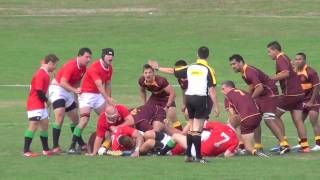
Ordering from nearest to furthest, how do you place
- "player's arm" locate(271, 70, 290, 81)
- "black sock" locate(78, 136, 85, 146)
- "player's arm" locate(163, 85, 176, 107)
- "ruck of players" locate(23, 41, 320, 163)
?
"ruck of players" locate(23, 41, 320, 163) → "player's arm" locate(271, 70, 290, 81) → "black sock" locate(78, 136, 85, 146) → "player's arm" locate(163, 85, 176, 107)

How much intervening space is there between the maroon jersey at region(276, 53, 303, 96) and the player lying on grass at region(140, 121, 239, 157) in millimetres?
1665

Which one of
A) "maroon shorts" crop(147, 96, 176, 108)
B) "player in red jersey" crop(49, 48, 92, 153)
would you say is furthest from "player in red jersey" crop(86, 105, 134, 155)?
"maroon shorts" crop(147, 96, 176, 108)

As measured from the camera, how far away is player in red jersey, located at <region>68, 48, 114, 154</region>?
61.6 feet

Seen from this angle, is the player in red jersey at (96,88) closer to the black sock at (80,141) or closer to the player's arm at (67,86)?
the black sock at (80,141)

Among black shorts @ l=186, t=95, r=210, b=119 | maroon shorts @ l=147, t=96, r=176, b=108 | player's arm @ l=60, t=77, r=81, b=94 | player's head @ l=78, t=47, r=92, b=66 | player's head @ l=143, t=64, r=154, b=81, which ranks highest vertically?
player's head @ l=78, t=47, r=92, b=66

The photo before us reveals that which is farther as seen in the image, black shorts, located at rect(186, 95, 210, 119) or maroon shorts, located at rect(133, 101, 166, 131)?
maroon shorts, located at rect(133, 101, 166, 131)


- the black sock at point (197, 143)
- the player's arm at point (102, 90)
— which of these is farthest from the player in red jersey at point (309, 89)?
the player's arm at point (102, 90)

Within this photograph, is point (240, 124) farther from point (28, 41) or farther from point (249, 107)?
point (28, 41)

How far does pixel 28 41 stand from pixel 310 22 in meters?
14.1

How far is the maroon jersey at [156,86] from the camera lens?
19525 mm

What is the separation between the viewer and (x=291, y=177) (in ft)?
48.1

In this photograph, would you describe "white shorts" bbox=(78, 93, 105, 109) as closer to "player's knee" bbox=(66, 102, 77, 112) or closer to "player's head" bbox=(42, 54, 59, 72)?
"player's knee" bbox=(66, 102, 77, 112)

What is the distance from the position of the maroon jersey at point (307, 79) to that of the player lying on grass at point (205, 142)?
2.30 m

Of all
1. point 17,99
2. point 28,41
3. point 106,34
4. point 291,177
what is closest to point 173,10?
point 106,34
